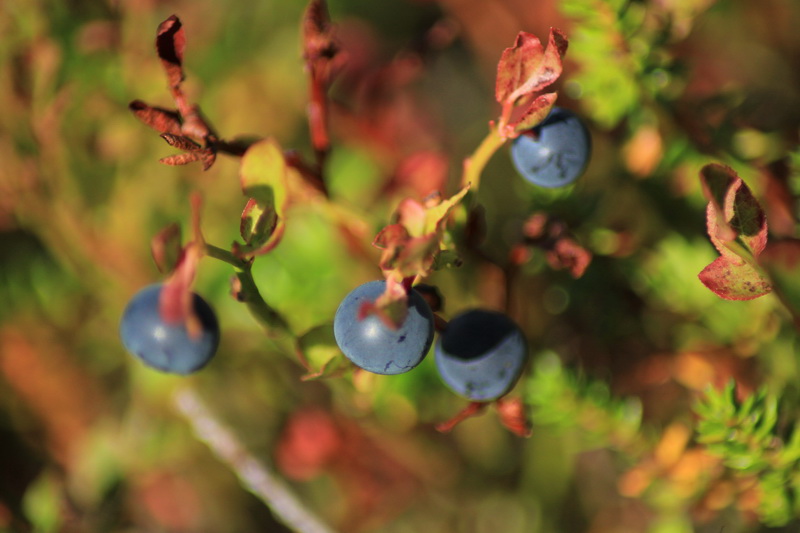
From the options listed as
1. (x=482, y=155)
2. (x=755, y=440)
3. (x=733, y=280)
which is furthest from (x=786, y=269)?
(x=482, y=155)

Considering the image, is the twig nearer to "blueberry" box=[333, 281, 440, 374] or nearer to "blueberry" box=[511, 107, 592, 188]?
"blueberry" box=[333, 281, 440, 374]

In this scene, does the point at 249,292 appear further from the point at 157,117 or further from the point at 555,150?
the point at 555,150

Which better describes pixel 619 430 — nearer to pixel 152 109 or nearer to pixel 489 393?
pixel 489 393

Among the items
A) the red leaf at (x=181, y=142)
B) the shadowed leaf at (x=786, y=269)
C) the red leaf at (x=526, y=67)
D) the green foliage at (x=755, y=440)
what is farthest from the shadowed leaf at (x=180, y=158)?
the shadowed leaf at (x=786, y=269)

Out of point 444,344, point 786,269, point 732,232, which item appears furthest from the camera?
point 786,269

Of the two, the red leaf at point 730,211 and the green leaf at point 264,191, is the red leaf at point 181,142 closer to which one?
the green leaf at point 264,191

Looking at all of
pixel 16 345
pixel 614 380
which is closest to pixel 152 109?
pixel 614 380
